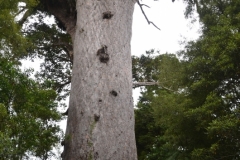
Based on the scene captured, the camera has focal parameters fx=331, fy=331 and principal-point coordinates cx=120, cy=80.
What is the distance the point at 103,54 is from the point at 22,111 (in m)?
1.17

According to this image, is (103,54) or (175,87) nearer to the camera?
(103,54)

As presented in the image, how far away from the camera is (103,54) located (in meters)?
3.93

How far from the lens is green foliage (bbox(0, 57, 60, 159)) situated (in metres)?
3.05

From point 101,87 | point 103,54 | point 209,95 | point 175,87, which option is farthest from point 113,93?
point 175,87

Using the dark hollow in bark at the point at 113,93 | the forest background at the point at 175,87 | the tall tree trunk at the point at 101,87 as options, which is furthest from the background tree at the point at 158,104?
the dark hollow in bark at the point at 113,93

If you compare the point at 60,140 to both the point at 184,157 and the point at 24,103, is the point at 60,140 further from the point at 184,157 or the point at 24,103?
the point at 184,157

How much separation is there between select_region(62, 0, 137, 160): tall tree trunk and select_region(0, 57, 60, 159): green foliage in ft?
1.00

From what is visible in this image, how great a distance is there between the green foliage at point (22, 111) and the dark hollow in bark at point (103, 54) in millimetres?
735

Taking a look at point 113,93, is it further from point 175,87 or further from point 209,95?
point 175,87

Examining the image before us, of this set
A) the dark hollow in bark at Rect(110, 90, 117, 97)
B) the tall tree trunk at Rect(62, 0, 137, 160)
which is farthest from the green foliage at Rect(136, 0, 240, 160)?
the dark hollow in bark at Rect(110, 90, 117, 97)

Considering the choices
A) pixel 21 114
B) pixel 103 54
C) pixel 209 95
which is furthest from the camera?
pixel 209 95

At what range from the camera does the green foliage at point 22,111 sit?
120 inches

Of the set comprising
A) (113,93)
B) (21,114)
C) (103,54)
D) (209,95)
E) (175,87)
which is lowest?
(21,114)

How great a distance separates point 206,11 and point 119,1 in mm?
5026
